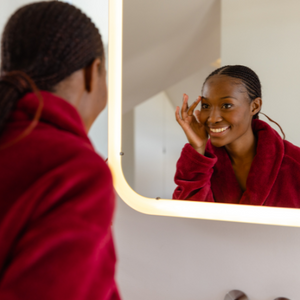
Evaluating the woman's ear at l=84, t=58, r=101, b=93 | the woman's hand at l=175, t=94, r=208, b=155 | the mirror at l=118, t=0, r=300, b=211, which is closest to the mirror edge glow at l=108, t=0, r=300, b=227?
the mirror at l=118, t=0, r=300, b=211

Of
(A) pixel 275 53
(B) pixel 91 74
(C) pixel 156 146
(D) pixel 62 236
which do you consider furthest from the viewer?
(C) pixel 156 146

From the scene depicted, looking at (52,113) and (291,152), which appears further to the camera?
(291,152)

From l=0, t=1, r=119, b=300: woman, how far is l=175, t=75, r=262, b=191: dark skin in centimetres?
29

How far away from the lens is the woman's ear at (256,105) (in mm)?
510

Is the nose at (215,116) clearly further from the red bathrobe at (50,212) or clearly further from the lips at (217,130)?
the red bathrobe at (50,212)

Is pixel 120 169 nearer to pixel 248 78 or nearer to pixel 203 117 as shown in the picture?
pixel 203 117

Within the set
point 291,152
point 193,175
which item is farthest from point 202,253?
point 291,152

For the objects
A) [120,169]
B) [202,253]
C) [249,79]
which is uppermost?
[249,79]

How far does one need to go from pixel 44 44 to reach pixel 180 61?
331 millimetres

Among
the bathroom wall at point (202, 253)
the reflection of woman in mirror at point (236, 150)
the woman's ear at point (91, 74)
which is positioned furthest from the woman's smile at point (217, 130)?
the woman's ear at point (91, 74)

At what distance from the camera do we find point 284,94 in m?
0.50

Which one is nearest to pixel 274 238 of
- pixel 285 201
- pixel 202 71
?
pixel 285 201

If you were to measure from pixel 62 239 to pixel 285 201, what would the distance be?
424mm

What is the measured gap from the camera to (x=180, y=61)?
58 centimetres
